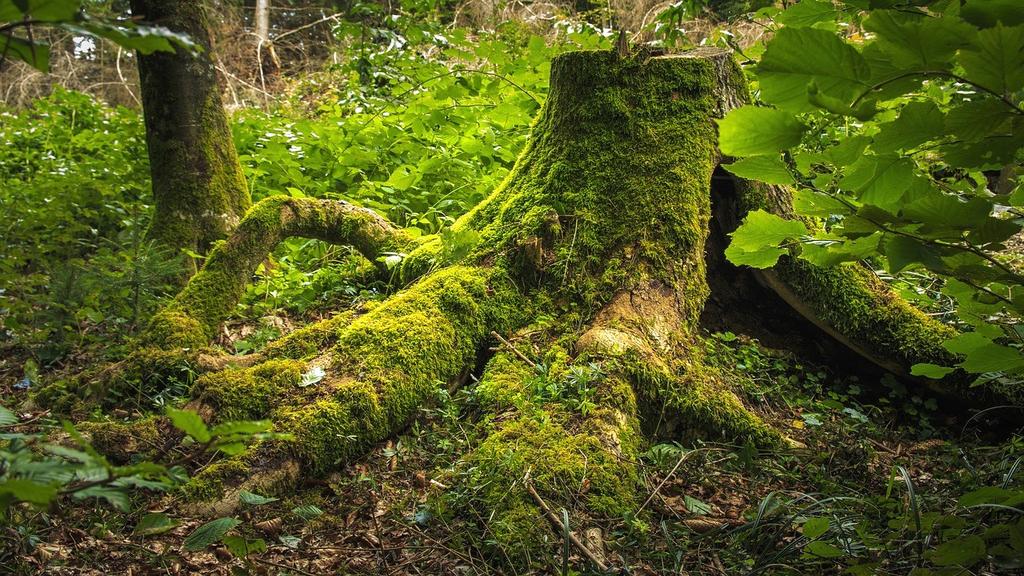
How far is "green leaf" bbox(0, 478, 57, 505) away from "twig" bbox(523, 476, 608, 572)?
4.98ft

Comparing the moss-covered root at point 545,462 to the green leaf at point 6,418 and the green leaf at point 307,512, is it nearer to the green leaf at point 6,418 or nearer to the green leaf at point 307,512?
the green leaf at point 307,512

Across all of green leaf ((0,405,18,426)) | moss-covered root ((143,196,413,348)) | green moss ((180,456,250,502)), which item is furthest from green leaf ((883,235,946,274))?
moss-covered root ((143,196,413,348))

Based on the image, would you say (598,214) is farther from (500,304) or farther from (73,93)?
(73,93)

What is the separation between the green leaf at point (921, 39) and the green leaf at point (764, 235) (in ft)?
1.56

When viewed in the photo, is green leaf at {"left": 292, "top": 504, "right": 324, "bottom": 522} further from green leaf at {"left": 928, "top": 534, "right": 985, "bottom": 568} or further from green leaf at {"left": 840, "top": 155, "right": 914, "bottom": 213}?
green leaf at {"left": 840, "top": 155, "right": 914, "bottom": 213}

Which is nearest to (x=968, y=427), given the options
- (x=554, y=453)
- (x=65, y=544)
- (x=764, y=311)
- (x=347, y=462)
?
(x=764, y=311)

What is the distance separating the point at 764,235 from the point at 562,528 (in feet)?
3.99

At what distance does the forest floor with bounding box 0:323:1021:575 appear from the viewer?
2.10 metres

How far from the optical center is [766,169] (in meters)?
1.22

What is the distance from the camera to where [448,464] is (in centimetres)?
265

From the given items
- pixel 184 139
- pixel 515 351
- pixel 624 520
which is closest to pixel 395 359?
pixel 515 351

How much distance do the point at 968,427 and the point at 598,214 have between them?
2.30 metres

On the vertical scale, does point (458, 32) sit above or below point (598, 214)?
above

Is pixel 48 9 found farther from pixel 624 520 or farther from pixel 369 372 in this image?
pixel 369 372
